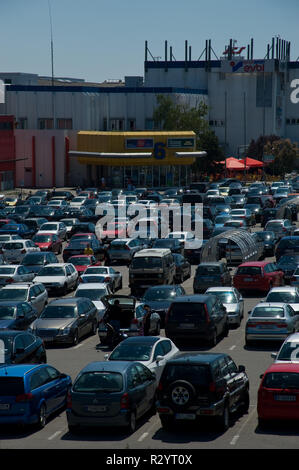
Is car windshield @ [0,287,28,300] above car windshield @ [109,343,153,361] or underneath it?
underneath

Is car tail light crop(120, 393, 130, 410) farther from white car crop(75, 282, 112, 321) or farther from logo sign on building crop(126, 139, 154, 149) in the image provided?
logo sign on building crop(126, 139, 154, 149)

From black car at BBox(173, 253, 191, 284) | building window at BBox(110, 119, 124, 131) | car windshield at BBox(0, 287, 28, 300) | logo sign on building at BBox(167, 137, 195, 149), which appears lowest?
black car at BBox(173, 253, 191, 284)

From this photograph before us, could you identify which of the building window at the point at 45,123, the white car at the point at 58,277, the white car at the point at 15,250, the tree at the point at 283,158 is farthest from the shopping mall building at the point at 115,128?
the white car at the point at 58,277

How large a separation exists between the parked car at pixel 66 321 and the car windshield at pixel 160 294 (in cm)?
211

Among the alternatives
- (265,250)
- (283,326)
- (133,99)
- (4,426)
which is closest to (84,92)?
(133,99)

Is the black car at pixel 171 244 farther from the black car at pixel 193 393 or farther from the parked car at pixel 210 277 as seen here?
the black car at pixel 193 393

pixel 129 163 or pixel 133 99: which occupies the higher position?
pixel 133 99

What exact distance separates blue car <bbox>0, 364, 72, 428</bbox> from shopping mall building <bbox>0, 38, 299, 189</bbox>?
6606 centimetres

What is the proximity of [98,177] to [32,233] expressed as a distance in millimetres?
46062

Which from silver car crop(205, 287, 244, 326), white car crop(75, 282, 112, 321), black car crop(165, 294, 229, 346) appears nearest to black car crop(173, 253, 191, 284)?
white car crop(75, 282, 112, 321)

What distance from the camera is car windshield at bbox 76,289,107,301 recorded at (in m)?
32.8

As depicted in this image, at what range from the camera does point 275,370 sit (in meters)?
18.0

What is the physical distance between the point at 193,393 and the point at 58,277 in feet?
67.1
